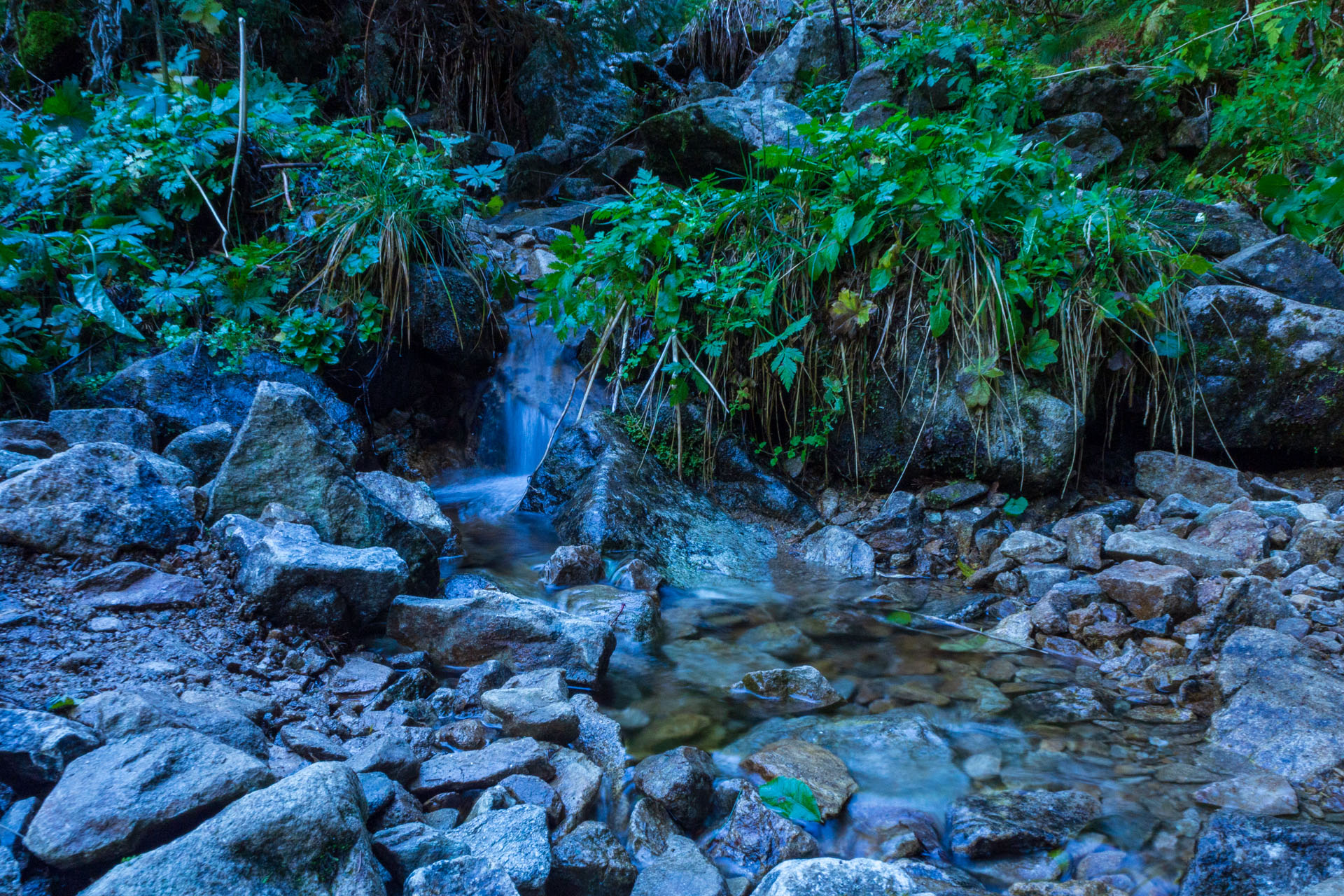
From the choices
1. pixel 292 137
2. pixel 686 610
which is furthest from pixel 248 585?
pixel 292 137

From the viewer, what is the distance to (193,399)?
3.91 meters

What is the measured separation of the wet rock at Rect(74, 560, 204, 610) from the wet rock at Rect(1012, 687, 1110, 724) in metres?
2.73

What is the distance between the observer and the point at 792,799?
6.12 feet

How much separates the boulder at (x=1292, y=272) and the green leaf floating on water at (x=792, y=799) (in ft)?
13.4

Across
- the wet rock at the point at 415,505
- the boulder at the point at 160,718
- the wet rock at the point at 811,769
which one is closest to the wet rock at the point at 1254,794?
the wet rock at the point at 811,769

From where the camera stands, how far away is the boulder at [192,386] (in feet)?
12.5

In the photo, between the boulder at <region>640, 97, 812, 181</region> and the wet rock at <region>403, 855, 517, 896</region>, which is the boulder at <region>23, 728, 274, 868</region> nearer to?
the wet rock at <region>403, 855, 517, 896</region>

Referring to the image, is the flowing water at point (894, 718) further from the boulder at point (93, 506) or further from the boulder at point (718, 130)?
the boulder at point (718, 130)

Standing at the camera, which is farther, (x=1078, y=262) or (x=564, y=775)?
(x=1078, y=262)

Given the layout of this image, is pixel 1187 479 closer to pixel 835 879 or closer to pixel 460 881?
pixel 835 879

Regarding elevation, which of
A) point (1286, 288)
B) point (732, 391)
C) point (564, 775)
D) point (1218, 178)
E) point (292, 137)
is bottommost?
point (564, 775)

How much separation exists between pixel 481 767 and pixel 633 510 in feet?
6.53

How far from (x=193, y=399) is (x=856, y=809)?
387cm

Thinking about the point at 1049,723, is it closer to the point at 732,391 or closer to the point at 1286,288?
the point at 732,391
